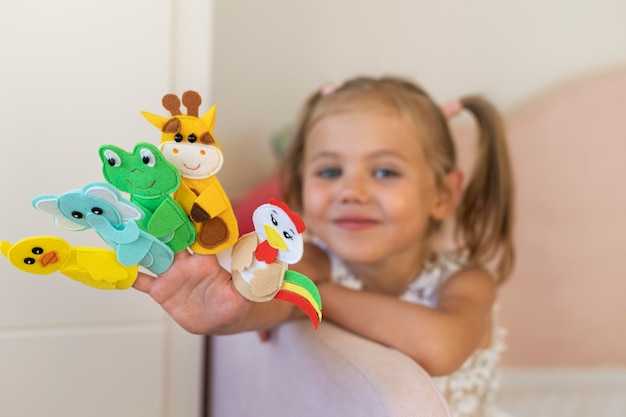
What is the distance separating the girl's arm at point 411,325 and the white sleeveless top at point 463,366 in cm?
13

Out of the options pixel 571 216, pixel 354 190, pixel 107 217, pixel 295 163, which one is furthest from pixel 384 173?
pixel 571 216

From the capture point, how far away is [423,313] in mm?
762

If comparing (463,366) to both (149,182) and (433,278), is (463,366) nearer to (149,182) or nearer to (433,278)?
(433,278)

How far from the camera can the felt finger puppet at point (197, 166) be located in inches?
19.1

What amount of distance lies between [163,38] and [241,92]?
494 mm

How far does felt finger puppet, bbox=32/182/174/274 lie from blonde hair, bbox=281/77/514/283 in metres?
0.50

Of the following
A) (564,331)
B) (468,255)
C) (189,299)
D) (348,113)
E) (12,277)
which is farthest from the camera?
(564,331)

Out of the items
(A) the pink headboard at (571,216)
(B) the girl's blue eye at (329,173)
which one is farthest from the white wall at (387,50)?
(B) the girl's blue eye at (329,173)

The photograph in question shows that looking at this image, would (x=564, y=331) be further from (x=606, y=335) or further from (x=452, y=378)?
(x=452, y=378)

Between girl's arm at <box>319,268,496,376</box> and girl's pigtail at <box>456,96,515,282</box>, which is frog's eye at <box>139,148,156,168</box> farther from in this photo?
girl's pigtail at <box>456,96,515,282</box>

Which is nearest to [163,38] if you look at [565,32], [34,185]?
[34,185]

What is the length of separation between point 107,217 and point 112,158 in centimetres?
4

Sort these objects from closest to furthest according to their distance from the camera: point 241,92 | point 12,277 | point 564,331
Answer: point 12,277, point 241,92, point 564,331

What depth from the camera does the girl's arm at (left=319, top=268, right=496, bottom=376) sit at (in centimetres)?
71
